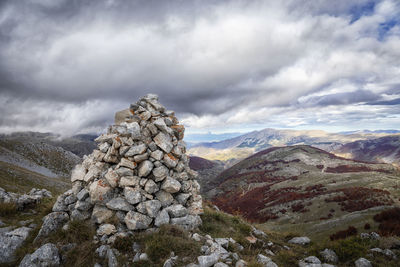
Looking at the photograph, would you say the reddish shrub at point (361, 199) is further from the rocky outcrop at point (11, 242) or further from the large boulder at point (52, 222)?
the rocky outcrop at point (11, 242)

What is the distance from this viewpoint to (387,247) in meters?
12.0

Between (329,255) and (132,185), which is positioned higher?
(132,185)

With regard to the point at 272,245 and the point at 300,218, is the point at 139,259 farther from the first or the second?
the point at 300,218

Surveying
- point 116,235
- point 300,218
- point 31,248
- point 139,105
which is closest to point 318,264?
point 116,235

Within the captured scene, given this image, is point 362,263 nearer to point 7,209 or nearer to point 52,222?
point 52,222

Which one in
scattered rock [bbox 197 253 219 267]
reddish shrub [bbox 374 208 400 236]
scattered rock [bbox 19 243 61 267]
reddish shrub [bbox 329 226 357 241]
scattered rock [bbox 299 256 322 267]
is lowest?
reddish shrub [bbox 329 226 357 241]

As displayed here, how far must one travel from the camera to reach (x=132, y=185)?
456 inches

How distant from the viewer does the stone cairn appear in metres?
10.4

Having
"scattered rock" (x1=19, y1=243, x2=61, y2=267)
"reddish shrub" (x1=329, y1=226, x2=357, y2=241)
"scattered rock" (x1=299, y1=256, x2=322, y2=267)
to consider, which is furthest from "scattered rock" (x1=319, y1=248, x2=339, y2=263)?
"scattered rock" (x1=19, y1=243, x2=61, y2=267)

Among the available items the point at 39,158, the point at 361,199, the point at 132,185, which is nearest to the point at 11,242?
the point at 132,185

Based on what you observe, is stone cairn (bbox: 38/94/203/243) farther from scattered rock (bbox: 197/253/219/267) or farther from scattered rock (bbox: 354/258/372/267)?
scattered rock (bbox: 354/258/372/267)

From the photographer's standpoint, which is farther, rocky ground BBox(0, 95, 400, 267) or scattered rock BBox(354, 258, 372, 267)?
scattered rock BBox(354, 258, 372, 267)

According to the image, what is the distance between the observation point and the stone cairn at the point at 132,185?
10.4 meters

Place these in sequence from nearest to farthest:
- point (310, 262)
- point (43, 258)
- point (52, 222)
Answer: point (43, 258)
point (52, 222)
point (310, 262)
